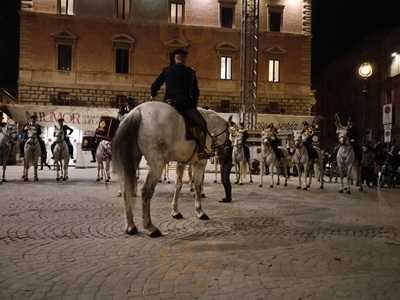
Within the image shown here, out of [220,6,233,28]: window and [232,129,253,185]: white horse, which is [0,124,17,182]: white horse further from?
[220,6,233,28]: window

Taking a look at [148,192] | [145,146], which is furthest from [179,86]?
[148,192]

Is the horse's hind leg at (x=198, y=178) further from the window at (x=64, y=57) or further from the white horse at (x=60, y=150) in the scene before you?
the window at (x=64, y=57)

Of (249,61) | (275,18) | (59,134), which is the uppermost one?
(275,18)

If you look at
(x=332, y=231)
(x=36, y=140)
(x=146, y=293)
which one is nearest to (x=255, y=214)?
(x=332, y=231)

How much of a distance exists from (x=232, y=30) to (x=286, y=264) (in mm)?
35319

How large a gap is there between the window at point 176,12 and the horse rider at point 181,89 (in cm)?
3170

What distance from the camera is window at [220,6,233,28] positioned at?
128ft

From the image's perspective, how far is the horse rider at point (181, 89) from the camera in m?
7.75

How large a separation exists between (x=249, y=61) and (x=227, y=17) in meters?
5.96

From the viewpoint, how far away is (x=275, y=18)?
3981 cm

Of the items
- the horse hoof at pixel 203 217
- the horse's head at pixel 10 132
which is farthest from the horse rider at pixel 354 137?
the horse's head at pixel 10 132

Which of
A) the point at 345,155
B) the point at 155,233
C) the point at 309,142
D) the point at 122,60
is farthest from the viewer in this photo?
the point at 122,60

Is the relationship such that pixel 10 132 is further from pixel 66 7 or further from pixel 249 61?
pixel 249 61

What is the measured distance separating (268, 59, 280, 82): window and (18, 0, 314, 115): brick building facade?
0.09m
